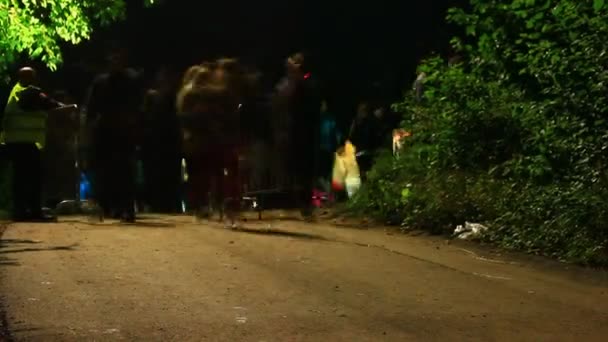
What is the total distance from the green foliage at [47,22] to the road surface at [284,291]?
2417 millimetres

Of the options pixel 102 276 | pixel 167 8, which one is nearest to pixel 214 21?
pixel 167 8

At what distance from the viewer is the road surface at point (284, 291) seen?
6.44 metres

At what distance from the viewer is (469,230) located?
12000mm

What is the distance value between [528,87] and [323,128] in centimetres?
429

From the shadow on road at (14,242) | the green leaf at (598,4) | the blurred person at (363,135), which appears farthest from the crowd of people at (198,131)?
the green leaf at (598,4)

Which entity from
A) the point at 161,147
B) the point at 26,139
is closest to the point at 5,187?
the point at 161,147

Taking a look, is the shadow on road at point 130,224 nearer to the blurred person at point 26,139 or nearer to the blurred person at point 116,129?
the blurred person at point 116,129

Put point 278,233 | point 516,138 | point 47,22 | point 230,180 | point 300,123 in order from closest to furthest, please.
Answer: point 278,233 → point 516,138 → point 47,22 → point 230,180 → point 300,123

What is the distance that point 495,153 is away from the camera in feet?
43.3

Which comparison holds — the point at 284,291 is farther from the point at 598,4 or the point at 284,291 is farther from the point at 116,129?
the point at 116,129

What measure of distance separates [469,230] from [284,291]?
4600 millimetres

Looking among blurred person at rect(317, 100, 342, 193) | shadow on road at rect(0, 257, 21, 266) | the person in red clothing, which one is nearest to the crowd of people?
the person in red clothing

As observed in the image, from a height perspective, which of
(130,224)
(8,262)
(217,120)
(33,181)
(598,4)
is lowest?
(8,262)

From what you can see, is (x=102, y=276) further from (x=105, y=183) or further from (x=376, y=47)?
(x=376, y=47)
